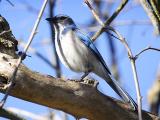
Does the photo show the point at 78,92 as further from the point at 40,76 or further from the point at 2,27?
the point at 2,27

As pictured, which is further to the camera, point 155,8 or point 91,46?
point 91,46

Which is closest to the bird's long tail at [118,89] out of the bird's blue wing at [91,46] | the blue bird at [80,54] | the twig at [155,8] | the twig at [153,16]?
the blue bird at [80,54]

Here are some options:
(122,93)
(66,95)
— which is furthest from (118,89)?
(66,95)

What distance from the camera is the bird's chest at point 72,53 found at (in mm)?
5141

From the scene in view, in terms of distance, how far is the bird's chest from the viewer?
5141 mm

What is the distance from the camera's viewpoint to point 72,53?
16.9 ft

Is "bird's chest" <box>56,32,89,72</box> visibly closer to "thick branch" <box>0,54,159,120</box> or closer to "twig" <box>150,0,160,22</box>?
"twig" <box>150,0,160,22</box>

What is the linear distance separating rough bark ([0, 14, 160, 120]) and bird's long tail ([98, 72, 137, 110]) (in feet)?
0.53

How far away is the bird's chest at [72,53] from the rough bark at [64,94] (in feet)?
4.25

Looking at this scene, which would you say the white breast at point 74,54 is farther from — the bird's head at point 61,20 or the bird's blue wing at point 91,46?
the bird's head at point 61,20

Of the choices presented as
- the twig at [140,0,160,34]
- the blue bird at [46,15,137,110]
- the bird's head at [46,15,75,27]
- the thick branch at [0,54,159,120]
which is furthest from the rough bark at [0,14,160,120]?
the bird's head at [46,15,75,27]

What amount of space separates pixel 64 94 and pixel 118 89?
1207 millimetres

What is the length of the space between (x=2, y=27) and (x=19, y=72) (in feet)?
2.66

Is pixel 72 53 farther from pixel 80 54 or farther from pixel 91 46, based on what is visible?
pixel 91 46
